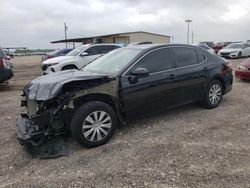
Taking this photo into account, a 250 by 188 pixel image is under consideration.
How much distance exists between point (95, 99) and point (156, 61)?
153 centimetres

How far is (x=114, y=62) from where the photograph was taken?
519cm

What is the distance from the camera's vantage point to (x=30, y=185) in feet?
10.8

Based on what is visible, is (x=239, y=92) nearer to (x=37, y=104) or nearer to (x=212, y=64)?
(x=212, y=64)

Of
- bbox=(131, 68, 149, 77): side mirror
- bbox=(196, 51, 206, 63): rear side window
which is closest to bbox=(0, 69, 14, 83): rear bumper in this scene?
bbox=(131, 68, 149, 77): side mirror

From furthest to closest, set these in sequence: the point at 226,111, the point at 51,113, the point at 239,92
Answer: the point at 239,92 < the point at 226,111 < the point at 51,113

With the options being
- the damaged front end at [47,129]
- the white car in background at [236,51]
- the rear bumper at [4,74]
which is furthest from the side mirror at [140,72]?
the white car in background at [236,51]

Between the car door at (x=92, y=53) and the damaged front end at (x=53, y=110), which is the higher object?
the car door at (x=92, y=53)

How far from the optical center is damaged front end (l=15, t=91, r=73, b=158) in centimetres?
396

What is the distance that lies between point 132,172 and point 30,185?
1.29 meters

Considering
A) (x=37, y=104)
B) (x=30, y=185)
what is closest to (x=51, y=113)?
(x=37, y=104)

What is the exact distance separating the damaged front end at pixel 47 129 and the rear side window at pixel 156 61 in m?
1.53

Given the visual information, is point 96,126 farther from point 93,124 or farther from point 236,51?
point 236,51

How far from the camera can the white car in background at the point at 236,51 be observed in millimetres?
22728

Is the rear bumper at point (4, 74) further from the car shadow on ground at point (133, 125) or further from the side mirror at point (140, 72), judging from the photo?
the side mirror at point (140, 72)
